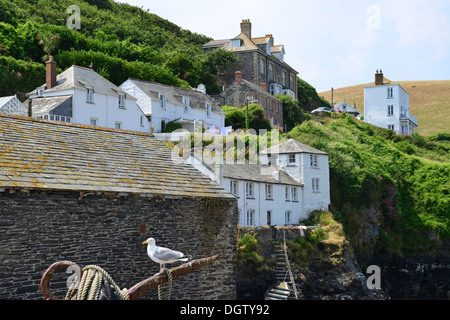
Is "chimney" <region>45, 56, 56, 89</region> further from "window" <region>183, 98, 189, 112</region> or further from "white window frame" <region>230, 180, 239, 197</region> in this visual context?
"white window frame" <region>230, 180, 239, 197</region>

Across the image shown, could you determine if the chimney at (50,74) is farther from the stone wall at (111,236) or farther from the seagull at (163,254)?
the seagull at (163,254)

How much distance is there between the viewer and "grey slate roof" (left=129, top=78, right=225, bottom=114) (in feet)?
150

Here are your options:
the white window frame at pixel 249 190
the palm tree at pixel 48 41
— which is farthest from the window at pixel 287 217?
the palm tree at pixel 48 41

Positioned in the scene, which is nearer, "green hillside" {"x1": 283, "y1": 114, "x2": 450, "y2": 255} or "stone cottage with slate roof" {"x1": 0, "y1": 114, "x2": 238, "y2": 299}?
"stone cottage with slate roof" {"x1": 0, "y1": 114, "x2": 238, "y2": 299}

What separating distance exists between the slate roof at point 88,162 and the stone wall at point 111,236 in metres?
0.31

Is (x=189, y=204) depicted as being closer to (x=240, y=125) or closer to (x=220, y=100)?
(x=240, y=125)

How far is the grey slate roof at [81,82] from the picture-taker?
3816 centimetres

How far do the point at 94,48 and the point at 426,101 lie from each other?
76003 mm

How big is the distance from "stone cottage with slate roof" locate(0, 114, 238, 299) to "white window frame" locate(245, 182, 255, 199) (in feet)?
42.4

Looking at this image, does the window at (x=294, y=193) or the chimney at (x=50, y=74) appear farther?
the chimney at (x=50, y=74)

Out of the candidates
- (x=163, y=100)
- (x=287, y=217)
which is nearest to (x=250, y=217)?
(x=287, y=217)

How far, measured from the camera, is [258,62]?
6819cm

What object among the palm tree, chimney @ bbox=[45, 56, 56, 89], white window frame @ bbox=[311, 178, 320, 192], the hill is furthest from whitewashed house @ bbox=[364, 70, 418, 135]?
chimney @ bbox=[45, 56, 56, 89]

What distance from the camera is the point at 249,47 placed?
68375 millimetres
